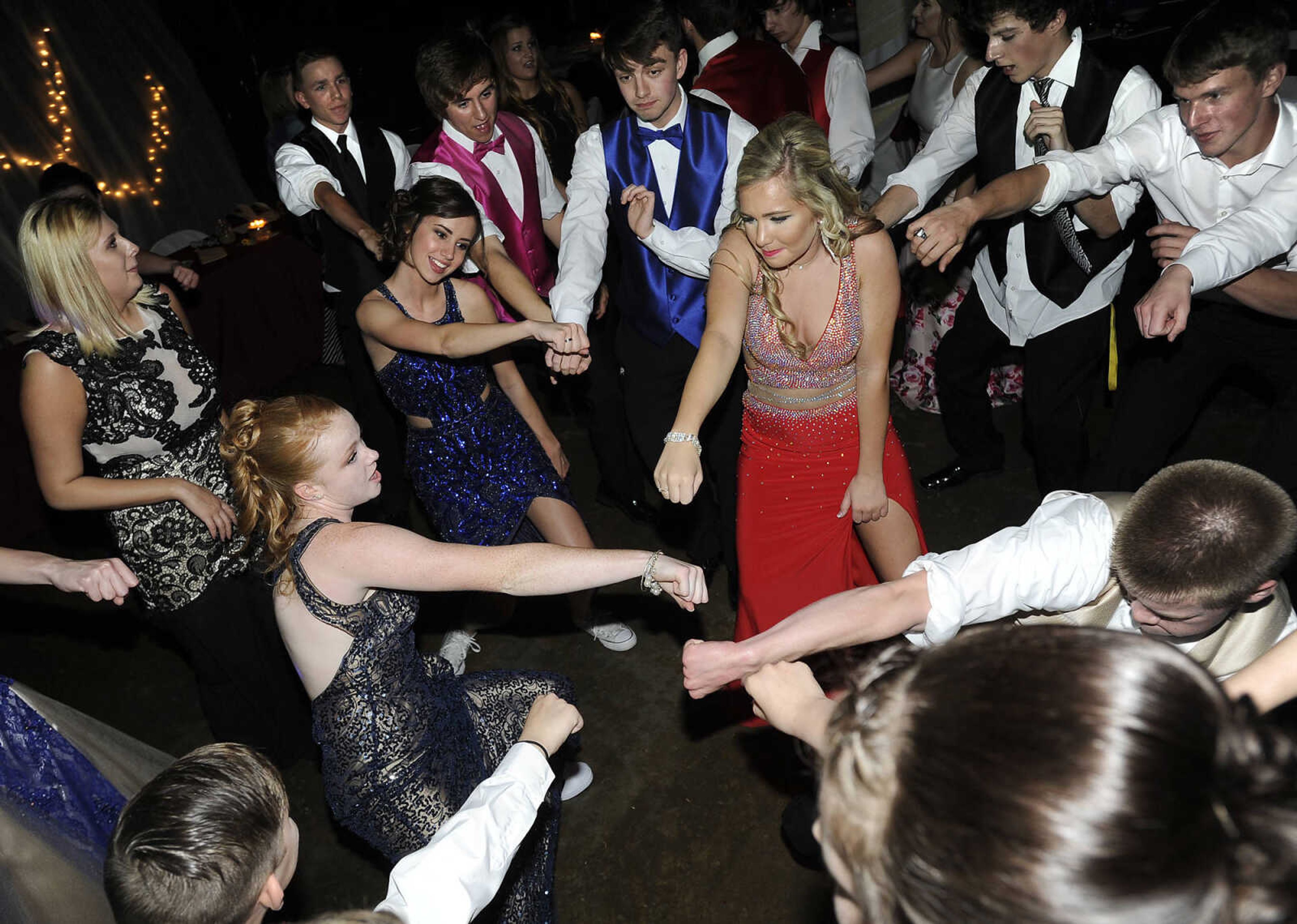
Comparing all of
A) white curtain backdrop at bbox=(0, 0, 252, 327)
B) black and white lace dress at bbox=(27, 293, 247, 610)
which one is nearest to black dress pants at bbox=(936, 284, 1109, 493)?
black and white lace dress at bbox=(27, 293, 247, 610)

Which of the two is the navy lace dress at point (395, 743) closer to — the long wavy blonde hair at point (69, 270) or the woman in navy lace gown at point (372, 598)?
the woman in navy lace gown at point (372, 598)

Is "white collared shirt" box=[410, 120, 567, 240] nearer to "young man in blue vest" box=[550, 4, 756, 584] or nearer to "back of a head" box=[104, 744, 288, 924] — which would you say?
"young man in blue vest" box=[550, 4, 756, 584]

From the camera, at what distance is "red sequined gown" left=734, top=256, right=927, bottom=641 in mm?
2422

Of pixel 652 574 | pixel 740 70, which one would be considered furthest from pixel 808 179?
pixel 740 70

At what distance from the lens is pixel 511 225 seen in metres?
3.54

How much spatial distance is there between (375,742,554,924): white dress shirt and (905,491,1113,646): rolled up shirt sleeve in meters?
0.73

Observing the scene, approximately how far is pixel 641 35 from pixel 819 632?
77.6 inches

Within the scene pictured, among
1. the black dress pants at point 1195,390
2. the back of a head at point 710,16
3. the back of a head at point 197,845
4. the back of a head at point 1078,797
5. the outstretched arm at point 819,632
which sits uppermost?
the back of a head at point 710,16

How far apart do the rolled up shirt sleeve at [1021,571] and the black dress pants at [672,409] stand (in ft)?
4.44

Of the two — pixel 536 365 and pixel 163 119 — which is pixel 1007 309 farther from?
pixel 163 119

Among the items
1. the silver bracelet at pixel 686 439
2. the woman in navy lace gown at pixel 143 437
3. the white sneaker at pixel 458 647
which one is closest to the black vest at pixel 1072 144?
the silver bracelet at pixel 686 439

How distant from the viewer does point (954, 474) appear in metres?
3.58

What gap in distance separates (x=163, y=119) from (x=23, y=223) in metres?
5.03

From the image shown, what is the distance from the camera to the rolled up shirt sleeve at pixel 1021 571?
1582mm
